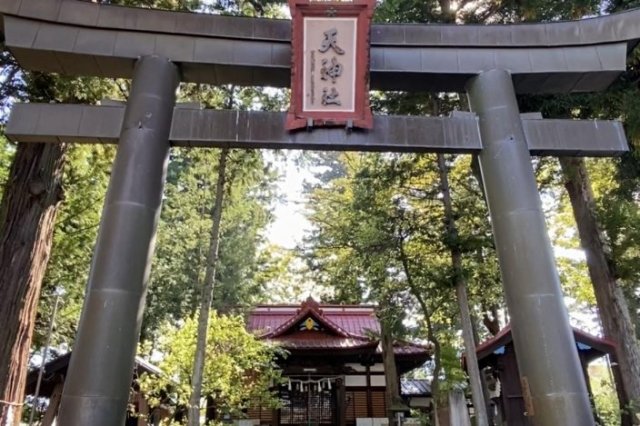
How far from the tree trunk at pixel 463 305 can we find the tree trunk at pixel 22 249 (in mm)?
6598

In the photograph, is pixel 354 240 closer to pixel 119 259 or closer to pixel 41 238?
pixel 41 238

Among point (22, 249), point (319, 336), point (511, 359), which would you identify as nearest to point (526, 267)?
point (22, 249)

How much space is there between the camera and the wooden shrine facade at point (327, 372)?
1370 cm

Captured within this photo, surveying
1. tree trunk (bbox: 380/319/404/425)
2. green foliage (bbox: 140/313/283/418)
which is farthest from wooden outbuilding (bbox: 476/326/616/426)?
green foliage (bbox: 140/313/283/418)

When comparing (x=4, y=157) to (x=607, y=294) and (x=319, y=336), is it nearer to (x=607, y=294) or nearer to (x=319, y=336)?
(x=319, y=336)

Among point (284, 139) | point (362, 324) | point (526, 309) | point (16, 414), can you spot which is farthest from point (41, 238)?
point (362, 324)

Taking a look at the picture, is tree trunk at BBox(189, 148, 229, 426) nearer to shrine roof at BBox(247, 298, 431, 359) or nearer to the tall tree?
the tall tree

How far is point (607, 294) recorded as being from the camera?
8781mm

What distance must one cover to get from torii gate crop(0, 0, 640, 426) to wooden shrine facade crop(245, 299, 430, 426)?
9.72 m

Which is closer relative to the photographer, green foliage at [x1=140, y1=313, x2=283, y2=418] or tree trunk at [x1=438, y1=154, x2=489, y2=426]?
tree trunk at [x1=438, y1=154, x2=489, y2=426]

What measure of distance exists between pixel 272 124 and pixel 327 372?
11.0m

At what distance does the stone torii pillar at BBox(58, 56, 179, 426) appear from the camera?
3594 millimetres

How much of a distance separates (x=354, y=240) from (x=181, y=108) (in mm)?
7838

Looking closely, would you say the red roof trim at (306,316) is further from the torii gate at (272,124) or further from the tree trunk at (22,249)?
the torii gate at (272,124)
